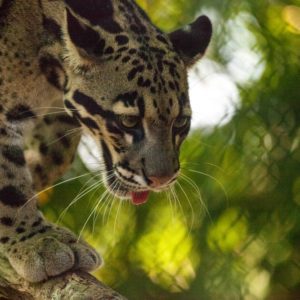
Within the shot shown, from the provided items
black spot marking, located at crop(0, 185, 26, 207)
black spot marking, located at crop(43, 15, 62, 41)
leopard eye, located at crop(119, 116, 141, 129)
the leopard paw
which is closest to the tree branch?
the leopard paw

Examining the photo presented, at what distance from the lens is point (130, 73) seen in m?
2.31

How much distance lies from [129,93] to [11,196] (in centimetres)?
47

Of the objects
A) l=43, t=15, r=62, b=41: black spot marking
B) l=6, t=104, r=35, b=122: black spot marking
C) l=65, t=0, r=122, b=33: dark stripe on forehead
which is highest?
l=65, t=0, r=122, b=33: dark stripe on forehead

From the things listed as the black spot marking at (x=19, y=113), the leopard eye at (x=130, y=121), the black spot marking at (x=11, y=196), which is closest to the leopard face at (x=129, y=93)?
the leopard eye at (x=130, y=121)

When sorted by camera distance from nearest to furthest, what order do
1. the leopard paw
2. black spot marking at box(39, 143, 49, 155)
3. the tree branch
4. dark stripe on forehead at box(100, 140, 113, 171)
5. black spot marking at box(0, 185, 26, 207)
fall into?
the tree branch < the leopard paw < dark stripe on forehead at box(100, 140, 113, 171) < black spot marking at box(0, 185, 26, 207) < black spot marking at box(39, 143, 49, 155)

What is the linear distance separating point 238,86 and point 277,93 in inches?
7.3

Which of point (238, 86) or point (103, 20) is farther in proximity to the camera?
point (238, 86)

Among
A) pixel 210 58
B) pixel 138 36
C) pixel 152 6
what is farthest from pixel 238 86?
pixel 138 36

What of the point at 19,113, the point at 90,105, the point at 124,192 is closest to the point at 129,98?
the point at 90,105

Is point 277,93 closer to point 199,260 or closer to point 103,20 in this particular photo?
point 199,260

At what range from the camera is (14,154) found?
2.51m

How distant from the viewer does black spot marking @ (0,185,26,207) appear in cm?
248

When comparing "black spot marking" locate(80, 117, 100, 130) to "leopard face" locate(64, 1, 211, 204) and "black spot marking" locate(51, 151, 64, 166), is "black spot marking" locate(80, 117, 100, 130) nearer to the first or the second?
"leopard face" locate(64, 1, 211, 204)

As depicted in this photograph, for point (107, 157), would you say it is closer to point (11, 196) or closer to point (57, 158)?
point (11, 196)
